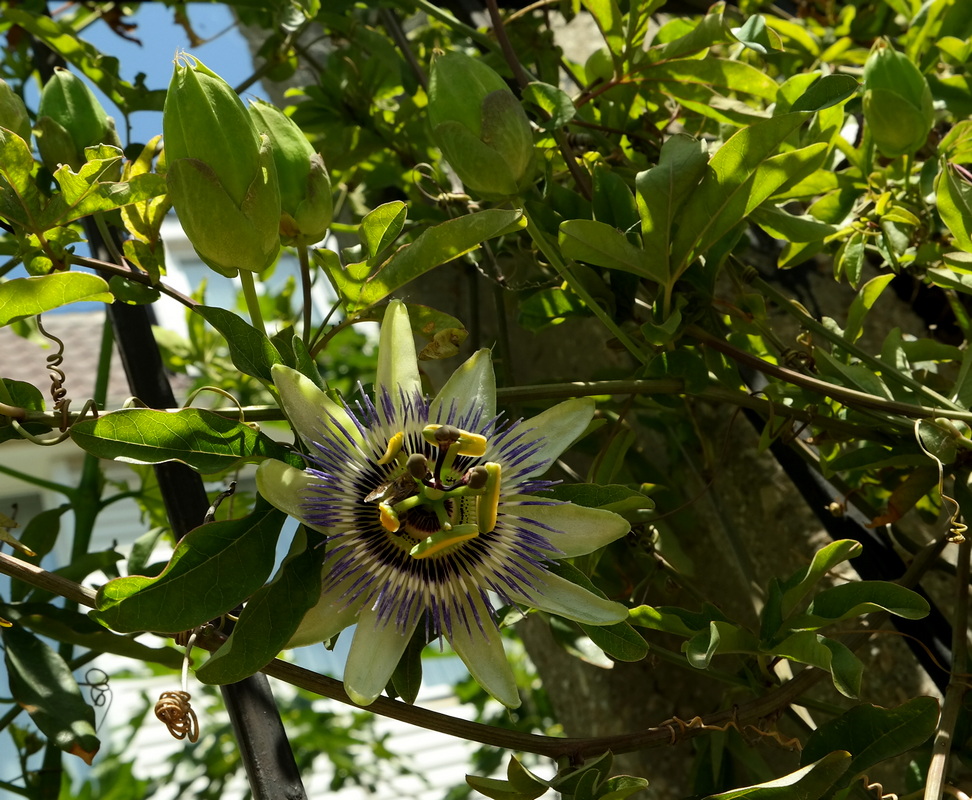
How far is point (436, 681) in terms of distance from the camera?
4.87 meters

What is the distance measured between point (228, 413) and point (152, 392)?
0.91 feet

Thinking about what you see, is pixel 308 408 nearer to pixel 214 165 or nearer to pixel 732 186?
pixel 214 165

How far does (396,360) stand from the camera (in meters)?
0.57

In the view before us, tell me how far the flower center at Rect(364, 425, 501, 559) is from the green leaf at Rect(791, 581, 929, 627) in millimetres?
225

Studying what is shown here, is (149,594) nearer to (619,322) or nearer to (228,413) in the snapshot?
(228,413)

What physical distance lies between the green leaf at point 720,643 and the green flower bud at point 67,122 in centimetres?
54

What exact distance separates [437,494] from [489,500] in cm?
3

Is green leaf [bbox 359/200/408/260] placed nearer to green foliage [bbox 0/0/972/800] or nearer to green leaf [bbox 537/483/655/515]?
green foliage [bbox 0/0/972/800]

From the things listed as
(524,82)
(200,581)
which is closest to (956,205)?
(524,82)

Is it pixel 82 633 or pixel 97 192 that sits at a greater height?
pixel 97 192

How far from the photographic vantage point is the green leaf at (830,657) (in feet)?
1.83

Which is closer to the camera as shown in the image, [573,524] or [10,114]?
[573,524]

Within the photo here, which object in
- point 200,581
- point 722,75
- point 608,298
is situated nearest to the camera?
point 200,581

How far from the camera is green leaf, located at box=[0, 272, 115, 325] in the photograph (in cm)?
55
